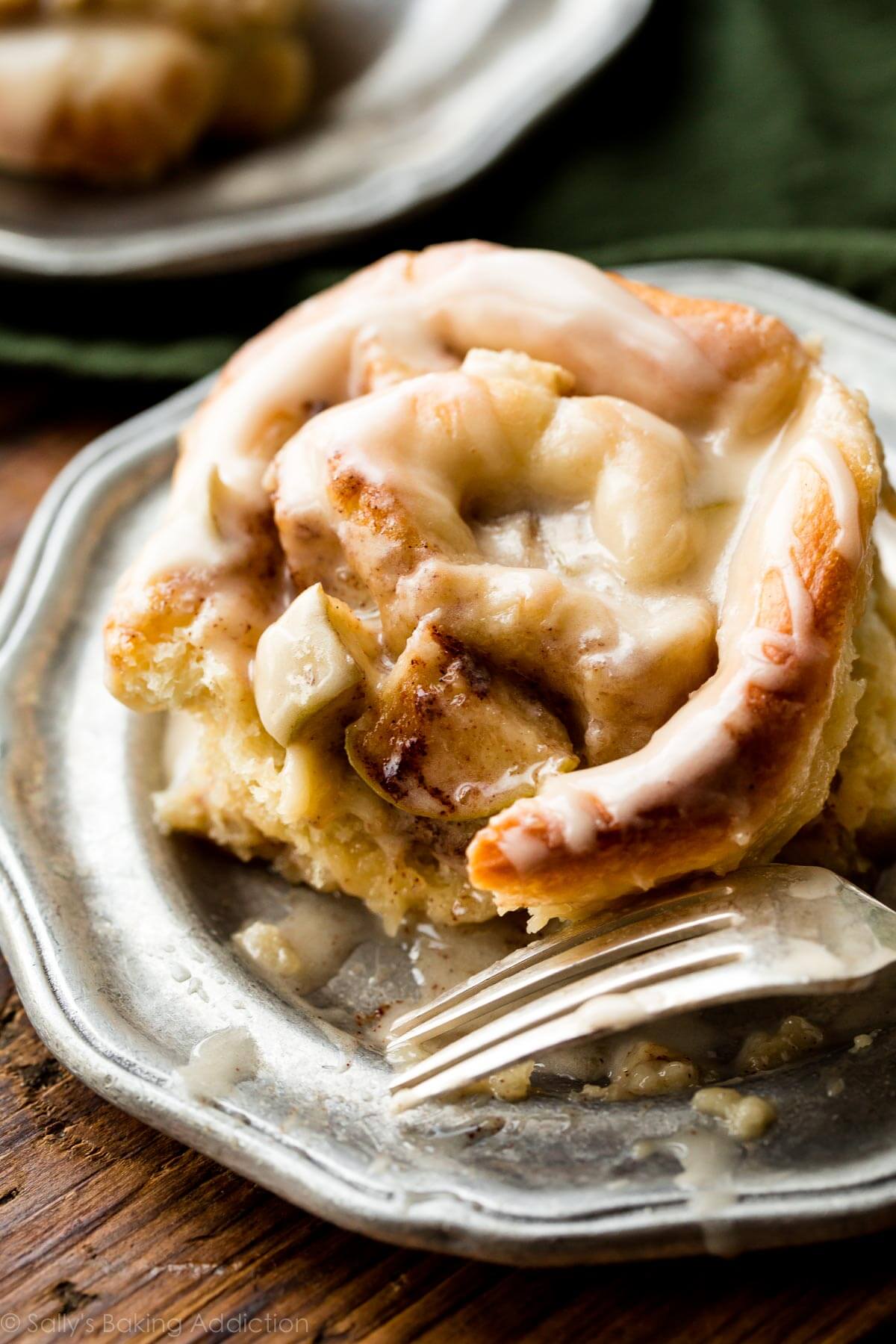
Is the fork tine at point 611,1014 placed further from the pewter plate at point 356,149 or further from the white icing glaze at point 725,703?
the pewter plate at point 356,149

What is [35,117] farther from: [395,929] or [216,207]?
[395,929]

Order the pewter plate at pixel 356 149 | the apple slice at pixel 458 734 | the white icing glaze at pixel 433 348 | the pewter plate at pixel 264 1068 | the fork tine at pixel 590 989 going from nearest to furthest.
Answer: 1. the pewter plate at pixel 264 1068
2. the fork tine at pixel 590 989
3. the apple slice at pixel 458 734
4. the white icing glaze at pixel 433 348
5. the pewter plate at pixel 356 149

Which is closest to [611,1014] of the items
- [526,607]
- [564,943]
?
[564,943]

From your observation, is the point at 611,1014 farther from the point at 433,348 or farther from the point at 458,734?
the point at 433,348

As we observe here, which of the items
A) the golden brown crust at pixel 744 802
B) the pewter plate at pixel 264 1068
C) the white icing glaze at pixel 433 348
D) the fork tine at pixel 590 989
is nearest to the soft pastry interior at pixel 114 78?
the pewter plate at pixel 264 1068

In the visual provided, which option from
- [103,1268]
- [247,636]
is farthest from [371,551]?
[103,1268]

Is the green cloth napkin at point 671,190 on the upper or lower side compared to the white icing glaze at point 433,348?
lower
